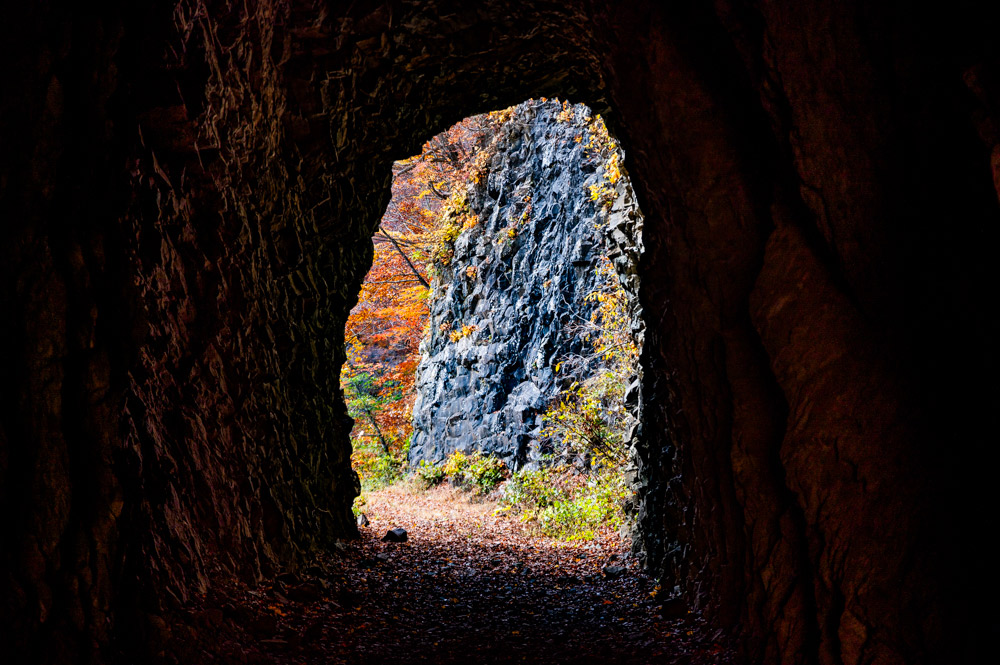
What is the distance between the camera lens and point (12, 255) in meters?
3.37

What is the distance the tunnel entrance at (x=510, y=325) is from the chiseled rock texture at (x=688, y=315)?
3.48 metres

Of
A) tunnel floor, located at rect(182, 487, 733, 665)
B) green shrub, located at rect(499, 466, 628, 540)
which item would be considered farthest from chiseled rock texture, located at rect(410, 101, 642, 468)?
tunnel floor, located at rect(182, 487, 733, 665)

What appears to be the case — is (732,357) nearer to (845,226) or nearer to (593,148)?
(845,226)

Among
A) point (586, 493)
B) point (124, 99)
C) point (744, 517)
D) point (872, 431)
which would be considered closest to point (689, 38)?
point (872, 431)

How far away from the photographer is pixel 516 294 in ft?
53.6

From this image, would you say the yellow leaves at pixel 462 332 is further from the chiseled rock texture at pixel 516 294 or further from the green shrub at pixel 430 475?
the green shrub at pixel 430 475

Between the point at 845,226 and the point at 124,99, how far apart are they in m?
4.84

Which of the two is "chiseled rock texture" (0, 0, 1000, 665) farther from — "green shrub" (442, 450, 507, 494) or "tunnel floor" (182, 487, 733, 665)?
"green shrub" (442, 450, 507, 494)

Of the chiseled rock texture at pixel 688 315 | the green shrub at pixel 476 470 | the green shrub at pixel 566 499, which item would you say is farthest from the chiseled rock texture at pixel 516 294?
the chiseled rock texture at pixel 688 315

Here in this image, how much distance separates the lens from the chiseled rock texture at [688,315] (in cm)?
349

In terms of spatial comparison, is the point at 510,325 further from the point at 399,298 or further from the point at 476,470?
the point at 399,298

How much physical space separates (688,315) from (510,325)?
10.8 m

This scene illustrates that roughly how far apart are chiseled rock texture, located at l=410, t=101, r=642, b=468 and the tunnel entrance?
4cm

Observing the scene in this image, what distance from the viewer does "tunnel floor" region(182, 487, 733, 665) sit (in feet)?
17.5
